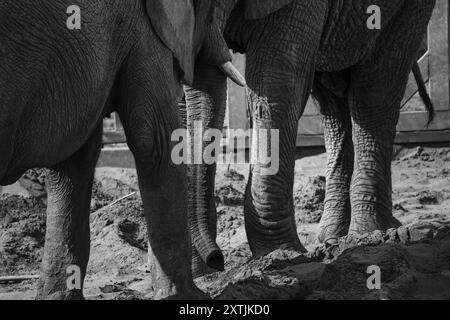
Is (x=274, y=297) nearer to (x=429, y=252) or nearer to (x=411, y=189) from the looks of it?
(x=429, y=252)

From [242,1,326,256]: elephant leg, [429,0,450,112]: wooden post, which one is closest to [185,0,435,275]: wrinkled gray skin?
[242,1,326,256]: elephant leg

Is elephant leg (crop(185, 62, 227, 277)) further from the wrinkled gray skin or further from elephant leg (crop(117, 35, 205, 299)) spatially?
elephant leg (crop(117, 35, 205, 299))

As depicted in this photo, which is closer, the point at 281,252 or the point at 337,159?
the point at 281,252

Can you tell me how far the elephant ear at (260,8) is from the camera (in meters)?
5.77


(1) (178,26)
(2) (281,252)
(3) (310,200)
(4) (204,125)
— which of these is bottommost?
(2) (281,252)

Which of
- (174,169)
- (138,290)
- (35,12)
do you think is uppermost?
(35,12)

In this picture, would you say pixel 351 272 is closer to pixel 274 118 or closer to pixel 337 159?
pixel 274 118

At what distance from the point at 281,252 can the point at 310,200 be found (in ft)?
8.38

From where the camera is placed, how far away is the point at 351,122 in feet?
23.8

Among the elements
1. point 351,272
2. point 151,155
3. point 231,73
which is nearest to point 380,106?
point 231,73

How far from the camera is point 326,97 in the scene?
7.33 m

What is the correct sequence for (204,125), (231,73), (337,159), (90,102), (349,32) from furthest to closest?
(337,159)
(349,32)
(204,125)
(231,73)
(90,102)

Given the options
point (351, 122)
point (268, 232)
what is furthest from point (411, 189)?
point (268, 232)

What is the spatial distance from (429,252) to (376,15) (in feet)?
6.34
